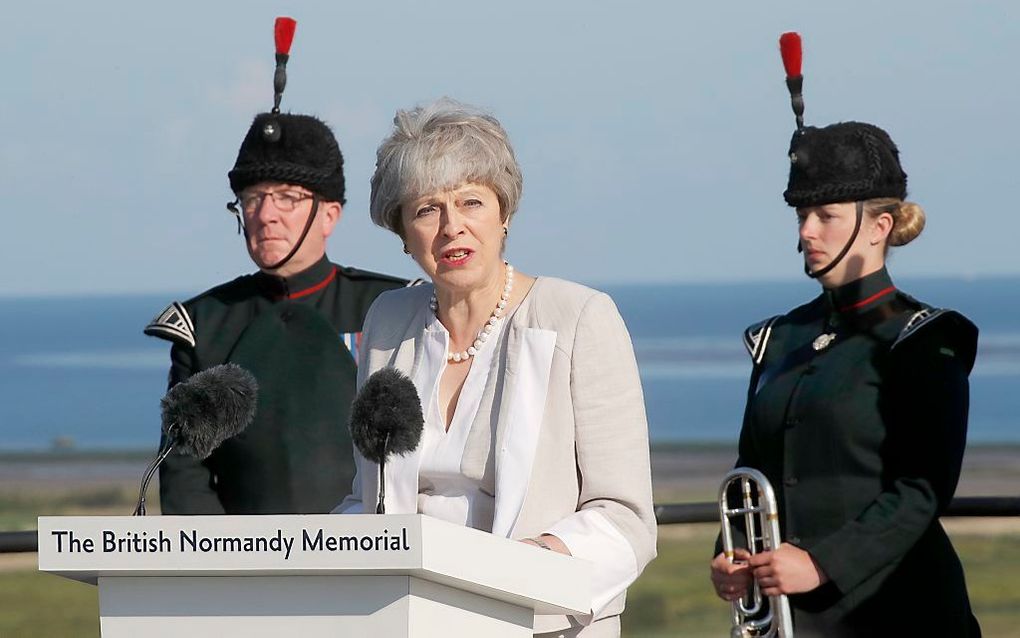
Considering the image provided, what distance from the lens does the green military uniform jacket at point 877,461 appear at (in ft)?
14.0

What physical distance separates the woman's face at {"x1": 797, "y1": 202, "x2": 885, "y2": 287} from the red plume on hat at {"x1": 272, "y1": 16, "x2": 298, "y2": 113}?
149cm

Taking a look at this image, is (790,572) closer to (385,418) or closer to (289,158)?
(385,418)

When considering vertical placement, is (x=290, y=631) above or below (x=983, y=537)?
below

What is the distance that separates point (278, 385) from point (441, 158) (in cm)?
145

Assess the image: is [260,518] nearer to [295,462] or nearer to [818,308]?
[295,462]

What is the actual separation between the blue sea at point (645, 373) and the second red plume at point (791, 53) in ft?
124

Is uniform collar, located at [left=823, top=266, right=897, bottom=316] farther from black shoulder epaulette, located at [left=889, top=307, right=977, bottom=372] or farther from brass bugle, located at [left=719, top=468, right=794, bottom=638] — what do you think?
brass bugle, located at [left=719, top=468, right=794, bottom=638]

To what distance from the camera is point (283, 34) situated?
5.20m

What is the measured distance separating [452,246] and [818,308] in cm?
147

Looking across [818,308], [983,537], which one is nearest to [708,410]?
[983,537]

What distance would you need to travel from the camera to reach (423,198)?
11.6 feet

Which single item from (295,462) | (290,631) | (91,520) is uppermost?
(295,462)

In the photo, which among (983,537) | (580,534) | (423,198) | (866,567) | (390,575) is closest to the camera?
(390,575)

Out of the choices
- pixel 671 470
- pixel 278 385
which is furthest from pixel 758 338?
pixel 671 470
